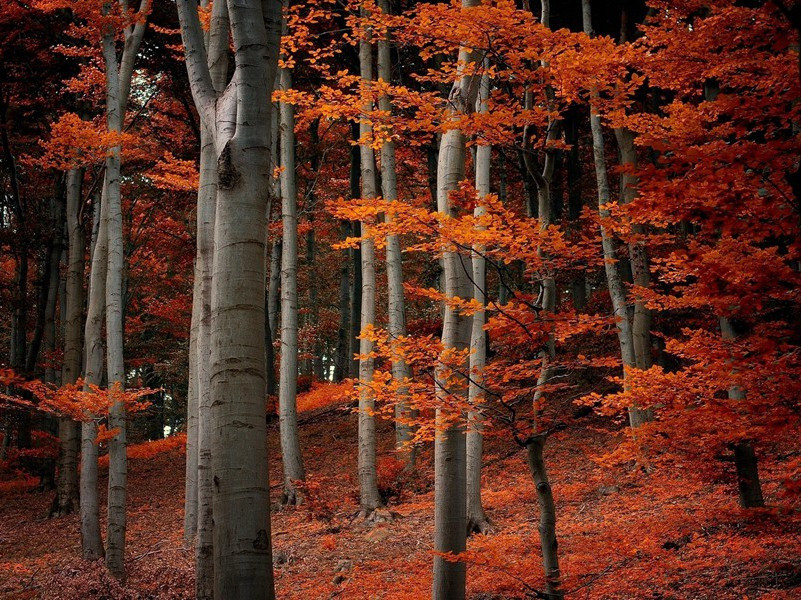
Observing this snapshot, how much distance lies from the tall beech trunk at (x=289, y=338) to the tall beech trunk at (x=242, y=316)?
8.26 metres

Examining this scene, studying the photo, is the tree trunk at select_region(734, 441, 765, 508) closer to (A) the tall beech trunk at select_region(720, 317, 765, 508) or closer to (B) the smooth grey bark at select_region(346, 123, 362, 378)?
(A) the tall beech trunk at select_region(720, 317, 765, 508)

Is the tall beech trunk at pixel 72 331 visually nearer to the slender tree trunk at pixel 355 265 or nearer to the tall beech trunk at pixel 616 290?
the slender tree trunk at pixel 355 265

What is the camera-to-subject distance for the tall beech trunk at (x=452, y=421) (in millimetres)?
5426

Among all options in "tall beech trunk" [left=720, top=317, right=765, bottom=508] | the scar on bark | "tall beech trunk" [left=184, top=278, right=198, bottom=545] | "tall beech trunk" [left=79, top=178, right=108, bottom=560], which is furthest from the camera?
"tall beech trunk" [left=79, top=178, right=108, bottom=560]

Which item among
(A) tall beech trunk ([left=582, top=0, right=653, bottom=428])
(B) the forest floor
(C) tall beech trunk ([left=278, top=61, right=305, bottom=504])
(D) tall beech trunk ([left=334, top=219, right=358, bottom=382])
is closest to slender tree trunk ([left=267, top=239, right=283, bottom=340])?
(D) tall beech trunk ([left=334, top=219, right=358, bottom=382])

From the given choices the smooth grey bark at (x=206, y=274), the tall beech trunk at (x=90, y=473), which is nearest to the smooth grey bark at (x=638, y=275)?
the smooth grey bark at (x=206, y=274)

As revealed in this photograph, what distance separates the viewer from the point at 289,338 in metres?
12.1

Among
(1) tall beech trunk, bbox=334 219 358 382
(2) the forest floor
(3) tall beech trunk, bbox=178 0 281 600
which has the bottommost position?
(2) the forest floor

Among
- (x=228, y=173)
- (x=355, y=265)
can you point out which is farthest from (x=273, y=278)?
(x=228, y=173)

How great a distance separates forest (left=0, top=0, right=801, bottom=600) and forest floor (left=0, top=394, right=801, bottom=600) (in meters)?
0.05

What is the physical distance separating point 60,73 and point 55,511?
9.65m

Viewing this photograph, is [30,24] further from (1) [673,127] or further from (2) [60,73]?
(1) [673,127]

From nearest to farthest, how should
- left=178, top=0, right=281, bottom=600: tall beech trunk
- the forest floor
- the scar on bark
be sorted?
left=178, top=0, right=281, bottom=600: tall beech trunk, the scar on bark, the forest floor

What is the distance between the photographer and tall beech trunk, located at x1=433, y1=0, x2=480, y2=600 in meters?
5.43
